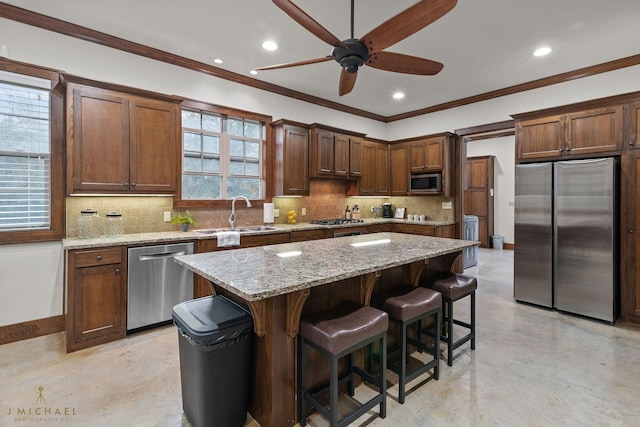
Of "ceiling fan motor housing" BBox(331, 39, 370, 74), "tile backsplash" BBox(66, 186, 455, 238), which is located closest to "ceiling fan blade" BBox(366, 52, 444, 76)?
"ceiling fan motor housing" BBox(331, 39, 370, 74)

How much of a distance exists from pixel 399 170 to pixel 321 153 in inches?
72.8

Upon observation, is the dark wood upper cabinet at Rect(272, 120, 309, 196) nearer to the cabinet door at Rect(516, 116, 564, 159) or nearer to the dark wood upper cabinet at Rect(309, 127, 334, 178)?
the dark wood upper cabinet at Rect(309, 127, 334, 178)

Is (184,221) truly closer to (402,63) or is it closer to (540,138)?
(402,63)

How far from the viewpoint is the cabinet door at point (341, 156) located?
5129 mm

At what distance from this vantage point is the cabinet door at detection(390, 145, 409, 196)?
19.2 feet

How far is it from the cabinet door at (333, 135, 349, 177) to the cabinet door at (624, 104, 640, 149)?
11.3 feet

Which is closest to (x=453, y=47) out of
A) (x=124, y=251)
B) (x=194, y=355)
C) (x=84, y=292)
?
(x=194, y=355)

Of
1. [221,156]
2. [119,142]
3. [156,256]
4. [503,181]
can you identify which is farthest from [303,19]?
[503,181]

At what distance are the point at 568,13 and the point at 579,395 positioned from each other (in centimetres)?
314

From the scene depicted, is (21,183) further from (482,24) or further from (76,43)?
(482,24)

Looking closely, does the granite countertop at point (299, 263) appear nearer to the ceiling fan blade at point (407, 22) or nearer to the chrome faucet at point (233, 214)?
the ceiling fan blade at point (407, 22)

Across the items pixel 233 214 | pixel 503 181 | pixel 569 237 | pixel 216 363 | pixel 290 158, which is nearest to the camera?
pixel 216 363

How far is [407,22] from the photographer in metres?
1.91

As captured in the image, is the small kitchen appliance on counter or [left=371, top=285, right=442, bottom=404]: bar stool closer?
[left=371, top=285, right=442, bottom=404]: bar stool
